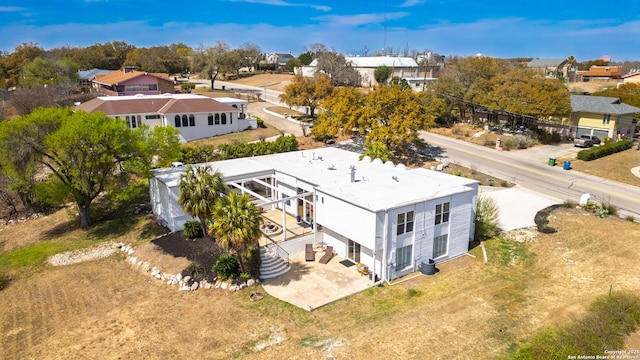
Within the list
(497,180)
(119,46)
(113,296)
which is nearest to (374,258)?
(113,296)

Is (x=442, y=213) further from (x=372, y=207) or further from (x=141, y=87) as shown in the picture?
(x=141, y=87)

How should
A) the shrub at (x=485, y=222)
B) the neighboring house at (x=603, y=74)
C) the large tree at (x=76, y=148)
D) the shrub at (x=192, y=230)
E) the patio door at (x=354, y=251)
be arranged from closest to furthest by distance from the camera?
the patio door at (x=354, y=251), the shrub at (x=192, y=230), the large tree at (x=76, y=148), the shrub at (x=485, y=222), the neighboring house at (x=603, y=74)

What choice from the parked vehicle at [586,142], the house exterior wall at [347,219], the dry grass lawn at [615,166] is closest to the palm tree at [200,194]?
the house exterior wall at [347,219]

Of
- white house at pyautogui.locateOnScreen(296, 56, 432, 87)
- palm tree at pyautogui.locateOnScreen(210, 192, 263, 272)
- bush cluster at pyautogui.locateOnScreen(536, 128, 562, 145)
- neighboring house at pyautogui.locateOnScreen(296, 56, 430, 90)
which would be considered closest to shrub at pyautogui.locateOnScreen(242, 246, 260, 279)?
palm tree at pyautogui.locateOnScreen(210, 192, 263, 272)

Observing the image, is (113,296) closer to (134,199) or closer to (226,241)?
(226,241)

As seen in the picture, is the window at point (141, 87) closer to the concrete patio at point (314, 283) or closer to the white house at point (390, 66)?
the white house at point (390, 66)

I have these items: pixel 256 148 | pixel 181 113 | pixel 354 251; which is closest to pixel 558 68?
pixel 256 148
